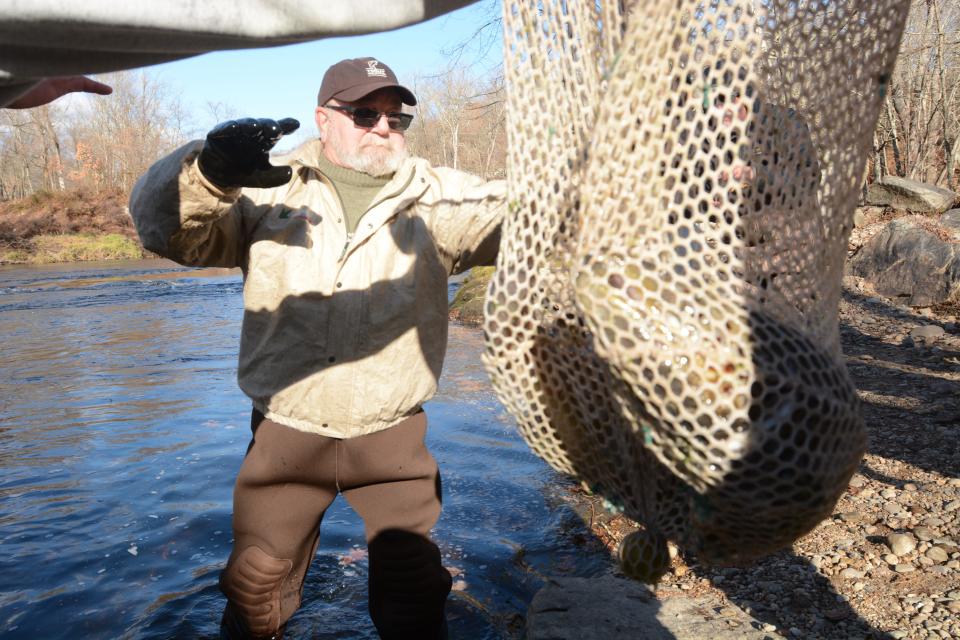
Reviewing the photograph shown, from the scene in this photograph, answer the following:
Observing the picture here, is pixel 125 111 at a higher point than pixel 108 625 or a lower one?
higher

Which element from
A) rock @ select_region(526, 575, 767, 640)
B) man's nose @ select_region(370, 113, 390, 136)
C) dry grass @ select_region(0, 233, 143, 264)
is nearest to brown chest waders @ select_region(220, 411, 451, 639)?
rock @ select_region(526, 575, 767, 640)

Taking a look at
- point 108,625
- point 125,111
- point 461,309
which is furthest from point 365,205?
point 125,111

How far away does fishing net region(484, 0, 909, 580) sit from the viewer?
150 centimetres

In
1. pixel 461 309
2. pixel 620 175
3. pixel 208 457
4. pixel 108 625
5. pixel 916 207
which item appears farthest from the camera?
pixel 916 207

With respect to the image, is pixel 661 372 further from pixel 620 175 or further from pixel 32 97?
pixel 32 97

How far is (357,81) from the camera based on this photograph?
3.11 metres

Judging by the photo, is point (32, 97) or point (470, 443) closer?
point (32, 97)

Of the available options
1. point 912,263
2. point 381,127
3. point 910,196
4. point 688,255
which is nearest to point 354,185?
point 381,127

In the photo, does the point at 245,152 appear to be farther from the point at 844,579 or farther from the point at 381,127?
the point at 844,579

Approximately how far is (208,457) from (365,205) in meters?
3.97

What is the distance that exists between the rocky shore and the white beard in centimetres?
203

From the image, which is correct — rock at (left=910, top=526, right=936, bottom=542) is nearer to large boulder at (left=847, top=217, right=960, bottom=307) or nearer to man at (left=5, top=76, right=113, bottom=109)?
man at (left=5, top=76, right=113, bottom=109)

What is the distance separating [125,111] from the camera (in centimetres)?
4944

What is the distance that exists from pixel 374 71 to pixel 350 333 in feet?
3.54
